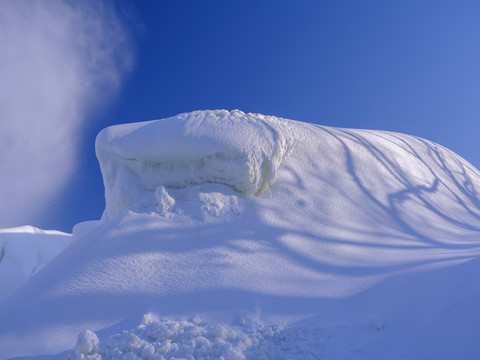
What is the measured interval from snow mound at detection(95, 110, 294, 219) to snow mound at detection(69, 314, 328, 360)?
61.1 inches

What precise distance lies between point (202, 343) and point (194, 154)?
219cm

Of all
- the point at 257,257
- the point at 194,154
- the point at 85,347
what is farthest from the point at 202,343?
the point at 194,154

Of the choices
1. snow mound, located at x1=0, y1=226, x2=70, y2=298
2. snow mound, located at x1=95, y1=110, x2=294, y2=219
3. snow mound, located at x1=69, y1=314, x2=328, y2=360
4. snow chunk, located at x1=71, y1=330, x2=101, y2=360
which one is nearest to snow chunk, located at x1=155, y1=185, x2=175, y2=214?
snow mound, located at x1=95, y1=110, x2=294, y2=219

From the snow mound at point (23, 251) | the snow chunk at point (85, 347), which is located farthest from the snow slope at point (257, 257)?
the snow mound at point (23, 251)

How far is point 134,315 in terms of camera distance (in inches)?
90.3

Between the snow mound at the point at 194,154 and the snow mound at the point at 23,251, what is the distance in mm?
6951

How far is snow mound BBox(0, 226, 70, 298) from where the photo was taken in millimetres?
9359

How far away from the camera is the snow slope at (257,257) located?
79.0 inches

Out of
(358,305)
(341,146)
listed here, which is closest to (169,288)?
(358,305)

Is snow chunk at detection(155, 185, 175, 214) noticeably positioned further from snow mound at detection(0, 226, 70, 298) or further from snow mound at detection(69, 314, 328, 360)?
snow mound at detection(0, 226, 70, 298)

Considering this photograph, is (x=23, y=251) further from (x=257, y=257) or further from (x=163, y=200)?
(x=257, y=257)

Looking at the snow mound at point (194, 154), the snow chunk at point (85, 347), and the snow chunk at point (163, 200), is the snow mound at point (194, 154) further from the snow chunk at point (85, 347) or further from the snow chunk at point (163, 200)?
the snow chunk at point (85, 347)

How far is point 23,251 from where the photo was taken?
1049cm

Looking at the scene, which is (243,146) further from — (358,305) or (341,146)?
(358,305)
